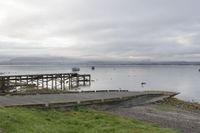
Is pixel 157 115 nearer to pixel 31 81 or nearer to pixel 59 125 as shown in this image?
pixel 59 125

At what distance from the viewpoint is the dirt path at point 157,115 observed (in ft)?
50.3

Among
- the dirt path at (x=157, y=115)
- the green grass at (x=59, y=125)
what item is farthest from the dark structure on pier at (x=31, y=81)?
the green grass at (x=59, y=125)

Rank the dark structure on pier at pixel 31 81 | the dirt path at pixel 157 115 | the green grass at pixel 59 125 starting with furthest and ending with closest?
1. the dark structure on pier at pixel 31 81
2. the dirt path at pixel 157 115
3. the green grass at pixel 59 125

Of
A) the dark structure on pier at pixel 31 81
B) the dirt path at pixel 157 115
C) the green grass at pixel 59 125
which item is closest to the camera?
the green grass at pixel 59 125

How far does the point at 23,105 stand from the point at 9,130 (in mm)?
6416

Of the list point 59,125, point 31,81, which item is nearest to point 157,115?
point 59,125

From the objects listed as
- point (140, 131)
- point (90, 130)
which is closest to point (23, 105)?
point (90, 130)

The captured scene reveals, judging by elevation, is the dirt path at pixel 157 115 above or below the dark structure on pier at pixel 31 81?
below

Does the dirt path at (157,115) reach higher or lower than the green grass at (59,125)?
lower

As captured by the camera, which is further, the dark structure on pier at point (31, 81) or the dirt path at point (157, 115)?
the dark structure on pier at point (31, 81)

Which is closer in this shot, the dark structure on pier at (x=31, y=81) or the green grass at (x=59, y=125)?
the green grass at (x=59, y=125)

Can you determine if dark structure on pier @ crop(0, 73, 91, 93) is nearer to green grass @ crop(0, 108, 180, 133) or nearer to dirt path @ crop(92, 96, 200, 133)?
dirt path @ crop(92, 96, 200, 133)

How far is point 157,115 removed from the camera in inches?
710

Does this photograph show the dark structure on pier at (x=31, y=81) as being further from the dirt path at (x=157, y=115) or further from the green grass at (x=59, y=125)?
the green grass at (x=59, y=125)
